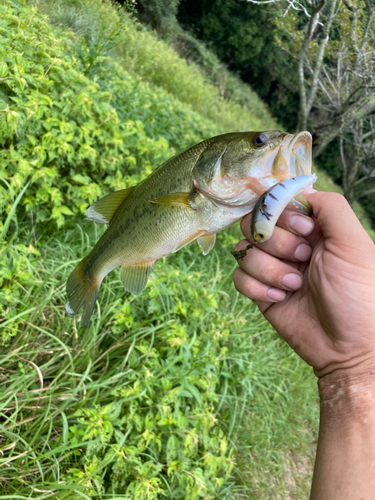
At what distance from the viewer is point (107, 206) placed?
65.4 inches

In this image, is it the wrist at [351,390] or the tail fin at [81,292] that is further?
the tail fin at [81,292]

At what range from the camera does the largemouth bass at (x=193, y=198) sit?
1350 millimetres

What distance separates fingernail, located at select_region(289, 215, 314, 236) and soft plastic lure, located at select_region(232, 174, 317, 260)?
40 cm

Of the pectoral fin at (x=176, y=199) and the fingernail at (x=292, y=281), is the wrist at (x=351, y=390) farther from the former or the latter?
the pectoral fin at (x=176, y=199)

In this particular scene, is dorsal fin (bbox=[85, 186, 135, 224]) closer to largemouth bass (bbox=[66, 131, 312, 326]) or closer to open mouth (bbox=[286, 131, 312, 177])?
largemouth bass (bbox=[66, 131, 312, 326])

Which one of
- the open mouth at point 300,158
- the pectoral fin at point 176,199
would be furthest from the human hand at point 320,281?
the pectoral fin at point 176,199

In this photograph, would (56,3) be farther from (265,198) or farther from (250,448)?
(250,448)

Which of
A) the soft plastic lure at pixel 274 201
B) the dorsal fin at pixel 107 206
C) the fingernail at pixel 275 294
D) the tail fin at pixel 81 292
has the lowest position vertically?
the tail fin at pixel 81 292

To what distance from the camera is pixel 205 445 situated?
2441mm

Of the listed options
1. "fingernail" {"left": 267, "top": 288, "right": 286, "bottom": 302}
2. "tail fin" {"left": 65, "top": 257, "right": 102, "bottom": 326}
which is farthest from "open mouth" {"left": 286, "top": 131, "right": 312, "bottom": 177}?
"tail fin" {"left": 65, "top": 257, "right": 102, "bottom": 326}

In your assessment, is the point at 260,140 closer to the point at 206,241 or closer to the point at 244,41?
the point at 206,241

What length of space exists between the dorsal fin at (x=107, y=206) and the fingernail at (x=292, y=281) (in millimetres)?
903

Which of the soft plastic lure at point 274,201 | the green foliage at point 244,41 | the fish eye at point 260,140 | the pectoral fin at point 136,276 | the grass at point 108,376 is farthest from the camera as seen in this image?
the green foliage at point 244,41

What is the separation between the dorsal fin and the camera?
165 centimetres
